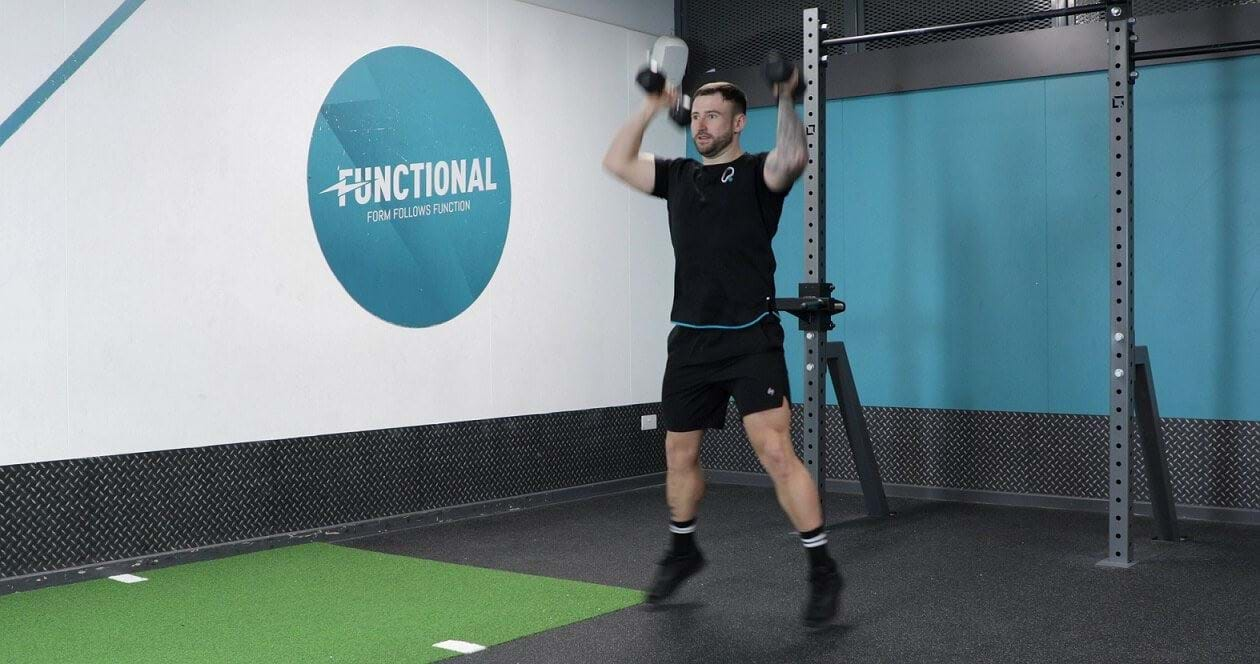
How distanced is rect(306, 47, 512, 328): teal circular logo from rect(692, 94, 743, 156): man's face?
2.13 metres

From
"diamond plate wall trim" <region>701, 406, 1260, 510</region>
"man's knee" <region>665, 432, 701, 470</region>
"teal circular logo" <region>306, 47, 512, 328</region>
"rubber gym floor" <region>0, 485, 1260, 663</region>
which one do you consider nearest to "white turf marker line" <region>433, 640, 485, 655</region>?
"rubber gym floor" <region>0, 485, 1260, 663</region>

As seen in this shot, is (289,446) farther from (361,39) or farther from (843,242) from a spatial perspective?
(843,242)

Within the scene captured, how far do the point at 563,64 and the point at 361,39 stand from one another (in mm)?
1322

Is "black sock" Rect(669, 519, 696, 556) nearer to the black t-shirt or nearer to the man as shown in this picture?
the man

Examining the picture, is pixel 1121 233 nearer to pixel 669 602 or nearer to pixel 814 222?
pixel 814 222

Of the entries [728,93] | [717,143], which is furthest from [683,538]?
[728,93]

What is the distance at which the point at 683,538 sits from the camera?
3652 mm

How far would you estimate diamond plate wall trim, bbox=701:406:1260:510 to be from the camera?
532cm

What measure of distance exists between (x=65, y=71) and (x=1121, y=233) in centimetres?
382

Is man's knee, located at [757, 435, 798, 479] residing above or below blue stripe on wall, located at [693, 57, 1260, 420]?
below

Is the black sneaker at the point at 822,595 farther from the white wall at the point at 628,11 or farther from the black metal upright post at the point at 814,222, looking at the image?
the white wall at the point at 628,11

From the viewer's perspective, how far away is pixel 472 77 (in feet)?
18.8

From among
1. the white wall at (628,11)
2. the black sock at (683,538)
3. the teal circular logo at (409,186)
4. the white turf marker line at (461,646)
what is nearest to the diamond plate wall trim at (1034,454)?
the teal circular logo at (409,186)

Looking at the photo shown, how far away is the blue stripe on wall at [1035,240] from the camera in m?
5.30
